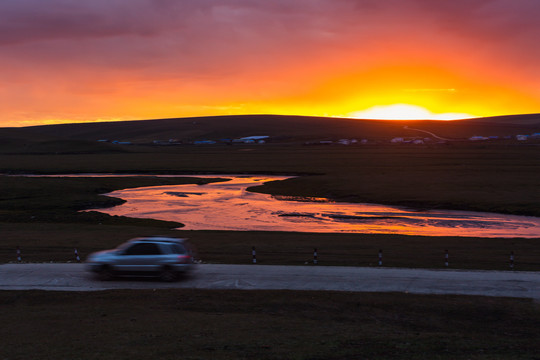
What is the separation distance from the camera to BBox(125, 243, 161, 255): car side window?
21250mm

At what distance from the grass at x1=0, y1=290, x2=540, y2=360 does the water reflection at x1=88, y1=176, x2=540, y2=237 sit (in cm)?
2252

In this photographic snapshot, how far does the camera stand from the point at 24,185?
71250 millimetres

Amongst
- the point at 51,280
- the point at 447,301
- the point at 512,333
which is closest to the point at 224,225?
the point at 51,280

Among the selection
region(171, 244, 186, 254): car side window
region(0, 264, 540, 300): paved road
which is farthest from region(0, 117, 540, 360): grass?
region(171, 244, 186, 254): car side window

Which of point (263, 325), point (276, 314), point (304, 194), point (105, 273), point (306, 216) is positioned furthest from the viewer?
point (304, 194)

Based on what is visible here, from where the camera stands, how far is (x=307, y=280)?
840 inches

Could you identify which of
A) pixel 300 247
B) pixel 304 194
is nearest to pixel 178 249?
pixel 300 247

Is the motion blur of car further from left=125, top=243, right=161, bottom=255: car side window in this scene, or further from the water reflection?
the water reflection

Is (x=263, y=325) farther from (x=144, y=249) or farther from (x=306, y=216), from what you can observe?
(x=306, y=216)

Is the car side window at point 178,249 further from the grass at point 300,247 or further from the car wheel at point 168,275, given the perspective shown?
the grass at point 300,247

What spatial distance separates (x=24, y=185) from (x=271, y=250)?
52.9 meters

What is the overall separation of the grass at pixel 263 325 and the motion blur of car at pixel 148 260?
5.92 feet

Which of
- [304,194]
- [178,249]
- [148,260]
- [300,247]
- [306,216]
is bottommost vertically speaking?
[306,216]

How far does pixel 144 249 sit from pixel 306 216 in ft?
93.6
